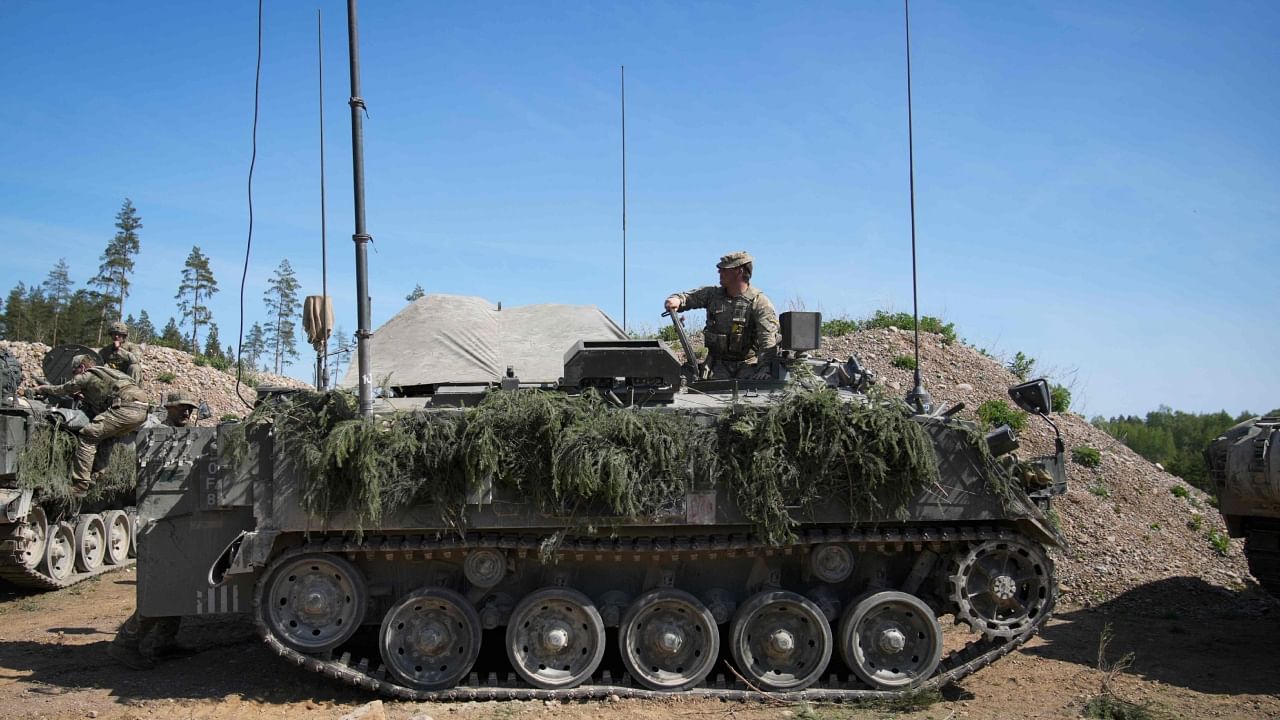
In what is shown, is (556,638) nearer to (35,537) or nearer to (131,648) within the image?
(131,648)

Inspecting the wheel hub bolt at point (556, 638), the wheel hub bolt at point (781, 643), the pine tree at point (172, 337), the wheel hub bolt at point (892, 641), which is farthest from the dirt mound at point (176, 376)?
the wheel hub bolt at point (892, 641)

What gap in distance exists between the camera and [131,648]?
891 centimetres

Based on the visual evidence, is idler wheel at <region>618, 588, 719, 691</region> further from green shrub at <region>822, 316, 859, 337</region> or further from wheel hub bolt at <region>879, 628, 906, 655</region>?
green shrub at <region>822, 316, 859, 337</region>

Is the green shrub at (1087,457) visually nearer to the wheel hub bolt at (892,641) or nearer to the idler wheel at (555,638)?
the wheel hub bolt at (892,641)

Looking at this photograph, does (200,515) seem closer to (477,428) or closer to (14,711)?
(14,711)

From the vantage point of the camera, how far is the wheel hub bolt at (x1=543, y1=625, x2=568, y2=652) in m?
7.60

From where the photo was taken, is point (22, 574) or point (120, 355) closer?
point (22, 574)

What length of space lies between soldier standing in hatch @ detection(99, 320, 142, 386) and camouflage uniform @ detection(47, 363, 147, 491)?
28 centimetres

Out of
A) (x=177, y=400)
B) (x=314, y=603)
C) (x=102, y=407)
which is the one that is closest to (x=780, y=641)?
(x=314, y=603)

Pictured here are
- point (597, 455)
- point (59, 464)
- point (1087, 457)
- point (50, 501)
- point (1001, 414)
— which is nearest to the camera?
point (597, 455)

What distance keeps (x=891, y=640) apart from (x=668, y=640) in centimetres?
187

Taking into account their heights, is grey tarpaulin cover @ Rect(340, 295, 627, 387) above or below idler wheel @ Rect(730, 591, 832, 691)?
above

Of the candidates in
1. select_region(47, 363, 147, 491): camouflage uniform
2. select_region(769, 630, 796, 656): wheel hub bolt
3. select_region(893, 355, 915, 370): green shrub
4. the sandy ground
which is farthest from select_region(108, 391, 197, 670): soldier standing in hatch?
select_region(893, 355, 915, 370): green shrub

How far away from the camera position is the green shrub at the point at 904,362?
57.9 ft
